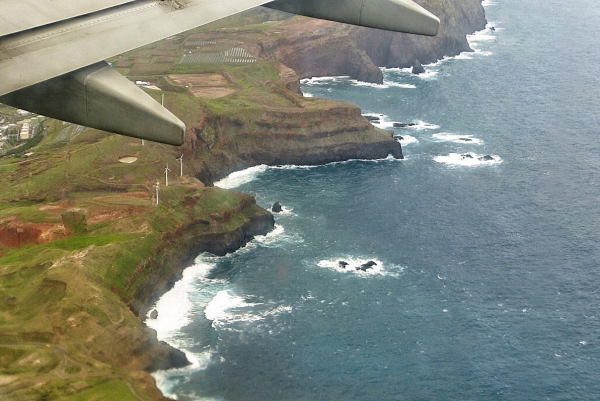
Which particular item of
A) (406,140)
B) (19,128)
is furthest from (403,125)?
(19,128)

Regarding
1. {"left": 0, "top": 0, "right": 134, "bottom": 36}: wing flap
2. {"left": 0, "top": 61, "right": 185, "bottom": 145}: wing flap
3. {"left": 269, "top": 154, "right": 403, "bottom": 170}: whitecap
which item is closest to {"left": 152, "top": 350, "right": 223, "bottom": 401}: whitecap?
{"left": 0, "top": 0, "right": 134, "bottom": 36}: wing flap

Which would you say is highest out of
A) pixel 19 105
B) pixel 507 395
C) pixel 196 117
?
pixel 19 105

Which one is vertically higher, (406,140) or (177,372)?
(406,140)

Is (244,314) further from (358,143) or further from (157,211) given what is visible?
(358,143)

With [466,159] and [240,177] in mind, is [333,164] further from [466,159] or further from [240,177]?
[466,159]

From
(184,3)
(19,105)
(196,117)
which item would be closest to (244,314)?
(196,117)

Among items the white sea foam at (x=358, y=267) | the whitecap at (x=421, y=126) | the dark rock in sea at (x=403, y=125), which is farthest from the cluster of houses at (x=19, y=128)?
the whitecap at (x=421, y=126)
